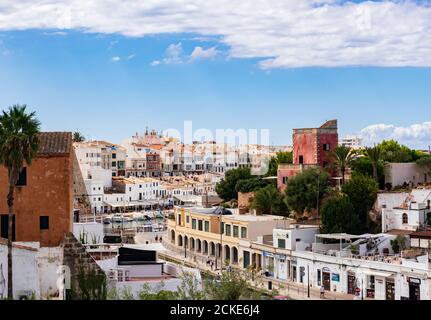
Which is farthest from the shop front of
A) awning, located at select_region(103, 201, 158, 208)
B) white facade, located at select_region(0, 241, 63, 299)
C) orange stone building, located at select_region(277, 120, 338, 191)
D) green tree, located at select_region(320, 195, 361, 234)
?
awning, located at select_region(103, 201, 158, 208)

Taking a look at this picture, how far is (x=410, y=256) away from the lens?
1512 inches

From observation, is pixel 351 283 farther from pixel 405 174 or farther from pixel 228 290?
pixel 228 290

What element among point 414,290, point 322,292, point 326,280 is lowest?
point 322,292

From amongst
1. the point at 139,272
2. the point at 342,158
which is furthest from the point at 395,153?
the point at 139,272

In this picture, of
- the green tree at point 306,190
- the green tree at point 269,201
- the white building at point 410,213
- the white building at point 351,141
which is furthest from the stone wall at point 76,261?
the white building at point 351,141

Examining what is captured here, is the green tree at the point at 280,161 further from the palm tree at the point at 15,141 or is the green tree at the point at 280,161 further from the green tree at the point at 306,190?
the palm tree at the point at 15,141

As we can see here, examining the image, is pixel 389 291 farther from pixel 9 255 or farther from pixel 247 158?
pixel 247 158

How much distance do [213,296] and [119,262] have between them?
12062 millimetres

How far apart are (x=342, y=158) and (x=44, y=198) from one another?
1236 inches

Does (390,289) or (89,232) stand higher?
(89,232)

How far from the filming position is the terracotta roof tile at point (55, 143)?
82.5ft

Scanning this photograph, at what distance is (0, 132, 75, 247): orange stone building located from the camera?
82.3 feet

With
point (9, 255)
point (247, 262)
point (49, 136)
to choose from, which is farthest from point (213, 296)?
point (247, 262)

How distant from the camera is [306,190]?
52.8m
